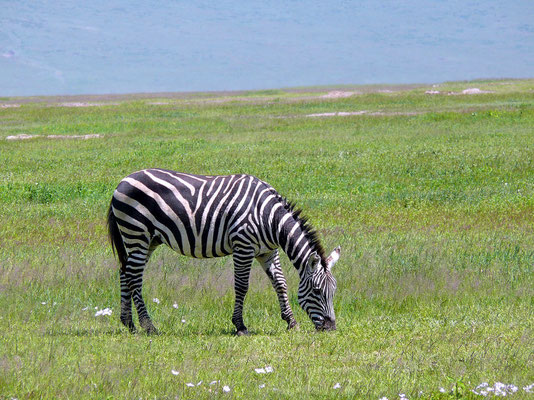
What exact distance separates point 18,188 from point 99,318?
12.5m

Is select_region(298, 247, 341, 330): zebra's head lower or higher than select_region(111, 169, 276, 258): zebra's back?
lower

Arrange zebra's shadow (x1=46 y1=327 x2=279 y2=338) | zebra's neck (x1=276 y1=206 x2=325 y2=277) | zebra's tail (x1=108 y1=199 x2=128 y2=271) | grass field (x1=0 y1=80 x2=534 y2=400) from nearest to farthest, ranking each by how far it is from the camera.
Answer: grass field (x1=0 y1=80 x2=534 y2=400), zebra's shadow (x1=46 y1=327 x2=279 y2=338), zebra's neck (x1=276 y1=206 x2=325 y2=277), zebra's tail (x1=108 y1=199 x2=128 y2=271)

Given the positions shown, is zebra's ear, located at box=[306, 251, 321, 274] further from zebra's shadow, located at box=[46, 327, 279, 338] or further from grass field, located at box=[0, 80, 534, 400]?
zebra's shadow, located at box=[46, 327, 279, 338]

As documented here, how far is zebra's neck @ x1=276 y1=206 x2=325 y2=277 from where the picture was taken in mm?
8977

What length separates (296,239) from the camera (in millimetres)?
9016

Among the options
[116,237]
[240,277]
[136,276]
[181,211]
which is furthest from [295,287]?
[116,237]

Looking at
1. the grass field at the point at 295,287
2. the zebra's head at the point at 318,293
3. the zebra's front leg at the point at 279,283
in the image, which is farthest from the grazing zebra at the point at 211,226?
the grass field at the point at 295,287

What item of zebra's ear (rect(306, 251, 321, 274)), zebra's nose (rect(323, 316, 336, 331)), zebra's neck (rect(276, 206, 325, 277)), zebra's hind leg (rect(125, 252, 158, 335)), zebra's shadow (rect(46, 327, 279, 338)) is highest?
zebra's neck (rect(276, 206, 325, 277))

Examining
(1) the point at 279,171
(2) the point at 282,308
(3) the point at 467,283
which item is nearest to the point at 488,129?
(1) the point at 279,171

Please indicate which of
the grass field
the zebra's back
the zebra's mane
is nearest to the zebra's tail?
the zebra's back

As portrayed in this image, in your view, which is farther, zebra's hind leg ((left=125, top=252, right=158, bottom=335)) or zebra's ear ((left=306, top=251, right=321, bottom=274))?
zebra's hind leg ((left=125, top=252, right=158, bottom=335))

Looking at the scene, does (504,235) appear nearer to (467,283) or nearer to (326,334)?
(467,283)

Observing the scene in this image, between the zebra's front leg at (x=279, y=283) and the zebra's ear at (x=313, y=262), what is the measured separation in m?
0.59

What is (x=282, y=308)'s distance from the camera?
933 cm
